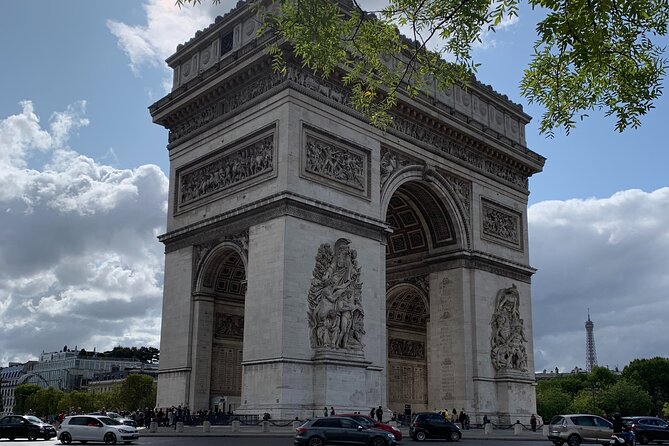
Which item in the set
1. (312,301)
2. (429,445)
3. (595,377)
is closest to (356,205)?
(312,301)

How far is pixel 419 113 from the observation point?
37.8m

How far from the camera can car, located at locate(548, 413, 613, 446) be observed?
2744cm

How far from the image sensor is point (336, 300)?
31297 mm

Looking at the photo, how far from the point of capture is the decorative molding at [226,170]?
32.3m

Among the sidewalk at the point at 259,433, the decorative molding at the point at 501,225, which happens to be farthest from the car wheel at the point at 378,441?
the decorative molding at the point at 501,225

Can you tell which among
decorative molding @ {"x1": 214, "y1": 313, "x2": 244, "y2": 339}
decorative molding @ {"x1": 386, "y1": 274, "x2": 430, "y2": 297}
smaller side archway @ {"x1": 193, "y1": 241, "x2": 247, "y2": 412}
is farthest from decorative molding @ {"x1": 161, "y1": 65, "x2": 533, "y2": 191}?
decorative molding @ {"x1": 214, "y1": 313, "x2": 244, "y2": 339}

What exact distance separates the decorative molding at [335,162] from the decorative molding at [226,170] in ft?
5.16

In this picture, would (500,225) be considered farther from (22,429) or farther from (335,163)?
(22,429)

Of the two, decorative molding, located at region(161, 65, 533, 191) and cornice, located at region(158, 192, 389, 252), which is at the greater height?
decorative molding, located at region(161, 65, 533, 191)

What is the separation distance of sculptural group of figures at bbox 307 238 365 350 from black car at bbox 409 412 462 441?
3922 millimetres

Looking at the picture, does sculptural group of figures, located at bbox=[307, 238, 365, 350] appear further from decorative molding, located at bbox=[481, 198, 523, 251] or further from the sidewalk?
decorative molding, located at bbox=[481, 198, 523, 251]

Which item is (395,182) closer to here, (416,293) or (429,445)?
(416,293)

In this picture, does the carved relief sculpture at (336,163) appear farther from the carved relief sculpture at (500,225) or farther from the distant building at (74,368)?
the distant building at (74,368)

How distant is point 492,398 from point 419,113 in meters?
14.9
